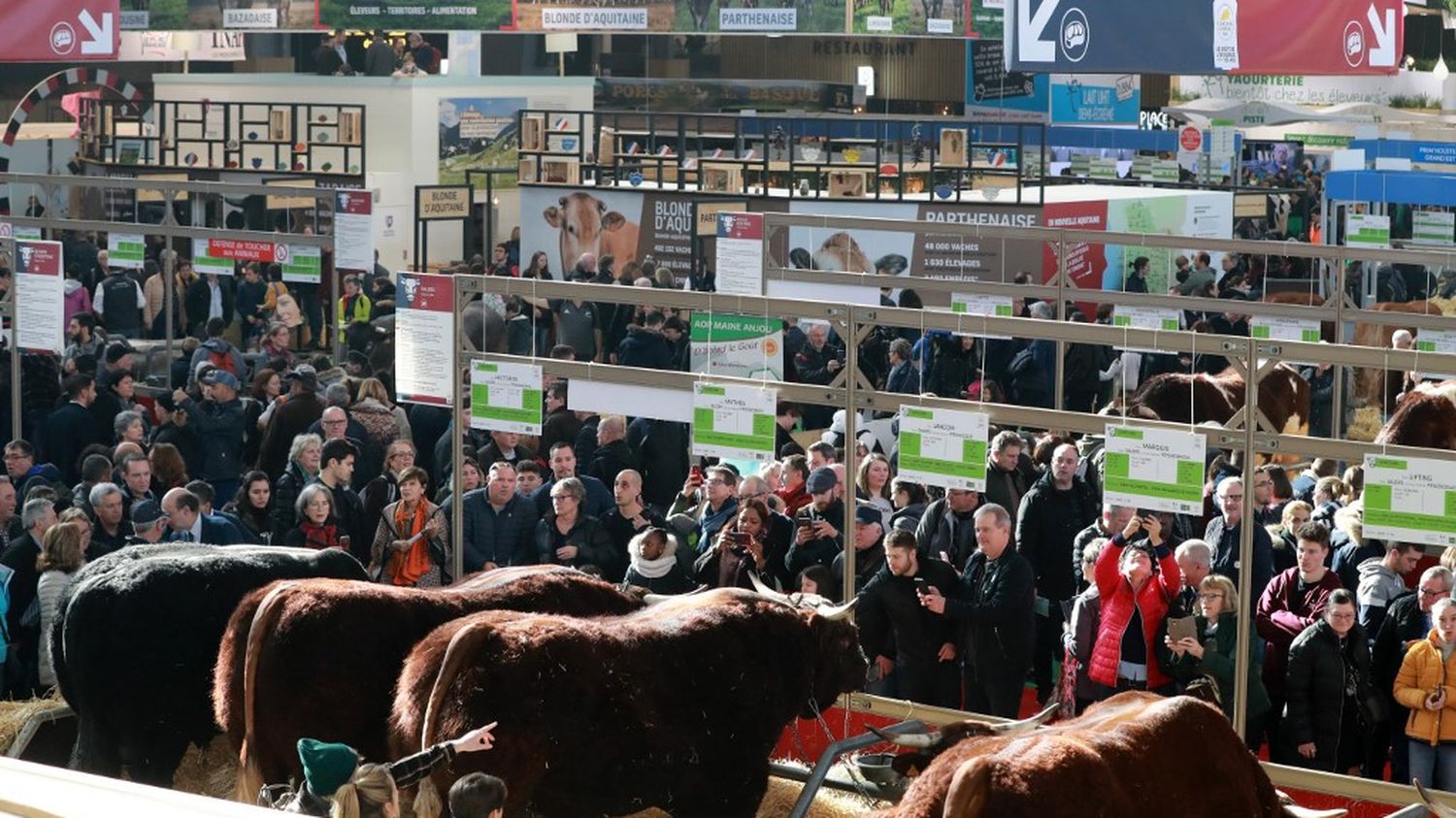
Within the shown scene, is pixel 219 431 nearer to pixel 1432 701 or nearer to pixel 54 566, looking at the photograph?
pixel 54 566

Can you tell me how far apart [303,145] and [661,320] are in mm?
11550

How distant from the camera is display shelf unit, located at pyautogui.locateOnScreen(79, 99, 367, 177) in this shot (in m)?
23.6

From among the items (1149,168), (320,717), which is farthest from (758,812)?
(1149,168)

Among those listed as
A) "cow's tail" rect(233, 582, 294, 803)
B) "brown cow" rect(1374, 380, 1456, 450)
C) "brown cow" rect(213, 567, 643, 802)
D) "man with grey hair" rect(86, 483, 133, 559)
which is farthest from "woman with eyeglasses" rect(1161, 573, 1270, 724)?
"man with grey hair" rect(86, 483, 133, 559)

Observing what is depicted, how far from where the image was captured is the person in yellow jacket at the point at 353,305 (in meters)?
17.6

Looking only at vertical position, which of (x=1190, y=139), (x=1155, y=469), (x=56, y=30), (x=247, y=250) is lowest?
(x=1155, y=469)

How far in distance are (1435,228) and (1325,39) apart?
33.1 feet

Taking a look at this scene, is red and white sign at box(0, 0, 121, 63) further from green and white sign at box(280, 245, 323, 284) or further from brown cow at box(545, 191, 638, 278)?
brown cow at box(545, 191, 638, 278)

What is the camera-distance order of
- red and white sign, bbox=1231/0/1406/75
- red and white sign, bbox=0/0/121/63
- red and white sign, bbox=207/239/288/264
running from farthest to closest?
1. red and white sign, bbox=0/0/121/63
2. red and white sign, bbox=207/239/288/264
3. red and white sign, bbox=1231/0/1406/75

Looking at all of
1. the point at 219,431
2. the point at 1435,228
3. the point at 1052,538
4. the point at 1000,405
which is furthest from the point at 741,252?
the point at 1435,228

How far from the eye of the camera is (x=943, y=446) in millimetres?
7980

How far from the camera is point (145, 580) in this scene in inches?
305

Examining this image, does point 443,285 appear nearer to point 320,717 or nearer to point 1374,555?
point 320,717

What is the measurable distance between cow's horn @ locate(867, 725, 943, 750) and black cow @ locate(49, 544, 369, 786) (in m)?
2.93
